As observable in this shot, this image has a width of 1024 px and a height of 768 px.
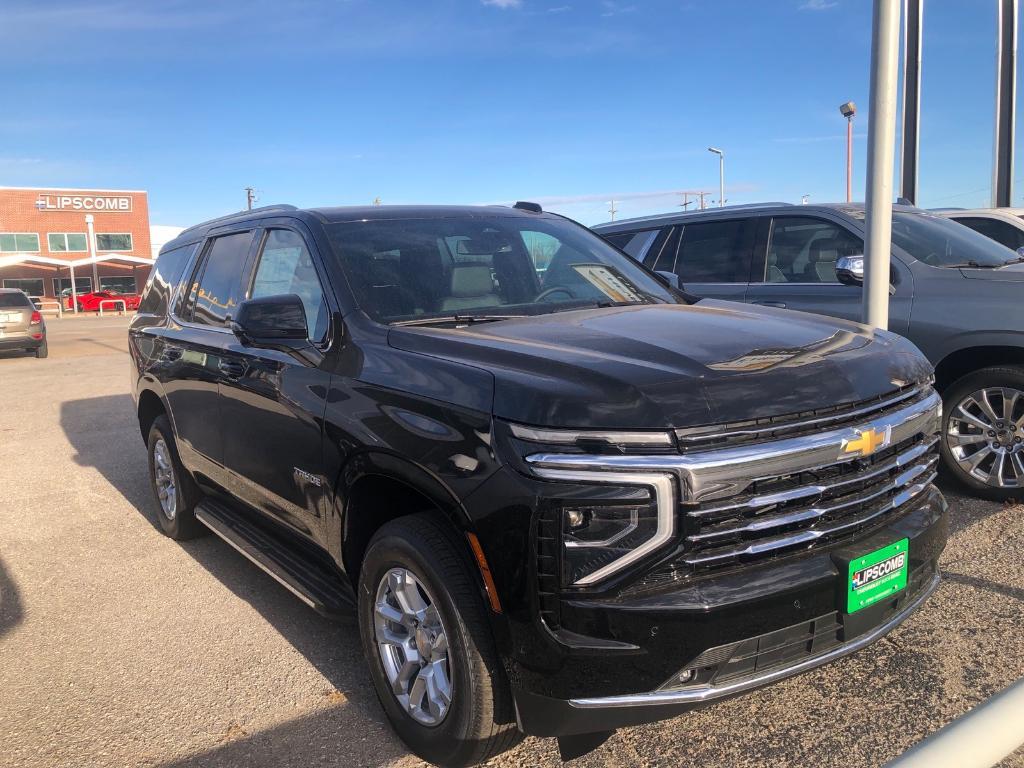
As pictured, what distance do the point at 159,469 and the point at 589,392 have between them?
4111 mm

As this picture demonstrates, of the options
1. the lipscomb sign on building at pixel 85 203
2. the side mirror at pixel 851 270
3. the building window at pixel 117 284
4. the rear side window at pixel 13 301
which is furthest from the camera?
the building window at pixel 117 284

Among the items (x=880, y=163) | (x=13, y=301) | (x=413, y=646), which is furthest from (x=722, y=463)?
(x=13, y=301)

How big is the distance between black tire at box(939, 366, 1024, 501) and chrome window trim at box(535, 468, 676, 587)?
345 cm

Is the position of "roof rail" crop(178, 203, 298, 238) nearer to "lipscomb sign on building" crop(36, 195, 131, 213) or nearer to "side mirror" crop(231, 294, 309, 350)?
"side mirror" crop(231, 294, 309, 350)

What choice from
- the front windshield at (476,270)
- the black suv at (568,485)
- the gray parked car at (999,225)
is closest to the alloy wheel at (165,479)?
the black suv at (568,485)

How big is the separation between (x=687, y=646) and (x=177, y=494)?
3836 millimetres

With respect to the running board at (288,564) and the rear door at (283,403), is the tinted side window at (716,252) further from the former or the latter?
the running board at (288,564)

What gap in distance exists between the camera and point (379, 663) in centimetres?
291

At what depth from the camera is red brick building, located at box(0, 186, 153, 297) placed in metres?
56.9

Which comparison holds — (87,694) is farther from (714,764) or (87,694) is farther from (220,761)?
(714,764)

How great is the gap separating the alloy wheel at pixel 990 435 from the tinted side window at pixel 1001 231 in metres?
4.76

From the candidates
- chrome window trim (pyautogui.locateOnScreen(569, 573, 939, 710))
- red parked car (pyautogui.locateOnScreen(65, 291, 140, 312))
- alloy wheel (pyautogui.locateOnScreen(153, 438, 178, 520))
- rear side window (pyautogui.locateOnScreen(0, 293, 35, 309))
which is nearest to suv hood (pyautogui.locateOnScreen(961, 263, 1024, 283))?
chrome window trim (pyautogui.locateOnScreen(569, 573, 939, 710))

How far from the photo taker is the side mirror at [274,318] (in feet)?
10.5

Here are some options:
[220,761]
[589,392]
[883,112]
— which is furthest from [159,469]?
[883,112]
